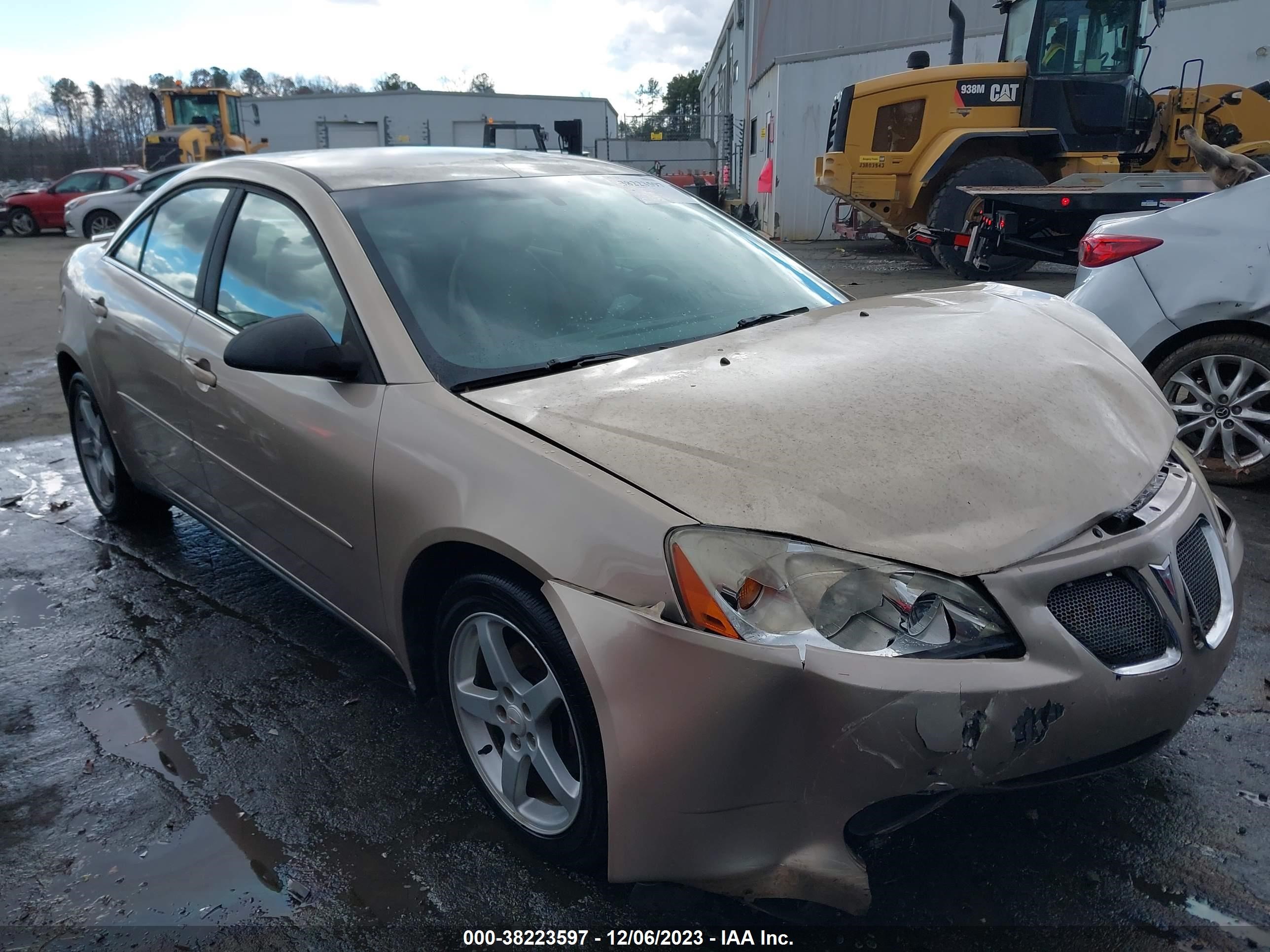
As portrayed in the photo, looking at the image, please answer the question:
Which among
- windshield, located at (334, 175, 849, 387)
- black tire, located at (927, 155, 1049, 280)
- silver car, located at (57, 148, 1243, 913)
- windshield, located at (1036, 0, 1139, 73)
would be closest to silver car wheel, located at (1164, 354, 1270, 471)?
silver car, located at (57, 148, 1243, 913)

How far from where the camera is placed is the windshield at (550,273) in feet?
7.94

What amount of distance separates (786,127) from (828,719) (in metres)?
19.8

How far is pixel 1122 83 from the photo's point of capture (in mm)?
11602

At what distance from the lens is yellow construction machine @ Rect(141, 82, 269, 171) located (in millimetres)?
23750

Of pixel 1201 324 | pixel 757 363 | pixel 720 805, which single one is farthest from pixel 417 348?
pixel 1201 324

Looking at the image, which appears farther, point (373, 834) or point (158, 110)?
point (158, 110)

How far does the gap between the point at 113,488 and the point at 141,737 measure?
188 cm

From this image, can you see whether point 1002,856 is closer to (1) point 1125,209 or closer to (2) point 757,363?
(2) point 757,363

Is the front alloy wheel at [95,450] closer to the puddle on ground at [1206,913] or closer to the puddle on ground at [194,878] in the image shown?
the puddle on ground at [194,878]

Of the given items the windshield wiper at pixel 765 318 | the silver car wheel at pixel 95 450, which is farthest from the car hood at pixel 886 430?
the silver car wheel at pixel 95 450

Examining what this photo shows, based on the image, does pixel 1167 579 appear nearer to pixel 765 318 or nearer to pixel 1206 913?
pixel 1206 913

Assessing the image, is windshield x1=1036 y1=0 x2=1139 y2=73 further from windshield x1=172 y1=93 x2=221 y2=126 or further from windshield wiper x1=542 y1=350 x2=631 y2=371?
windshield x1=172 y1=93 x2=221 y2=126

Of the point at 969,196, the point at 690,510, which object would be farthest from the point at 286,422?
the point at 969,196

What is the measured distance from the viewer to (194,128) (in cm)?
2480
